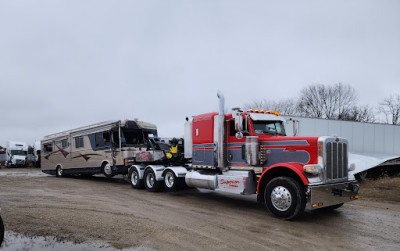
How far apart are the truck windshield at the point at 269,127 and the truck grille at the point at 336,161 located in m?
1.67

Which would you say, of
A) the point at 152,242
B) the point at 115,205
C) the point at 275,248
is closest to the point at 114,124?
the point at 115,205

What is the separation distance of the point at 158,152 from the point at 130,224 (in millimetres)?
5854

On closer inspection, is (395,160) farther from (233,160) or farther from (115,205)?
(115,205)

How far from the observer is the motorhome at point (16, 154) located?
38875 mm

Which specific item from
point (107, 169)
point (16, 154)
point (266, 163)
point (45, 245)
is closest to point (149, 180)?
point (107, 169)

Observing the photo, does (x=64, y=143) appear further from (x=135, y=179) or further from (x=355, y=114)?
(x=355, y=114)

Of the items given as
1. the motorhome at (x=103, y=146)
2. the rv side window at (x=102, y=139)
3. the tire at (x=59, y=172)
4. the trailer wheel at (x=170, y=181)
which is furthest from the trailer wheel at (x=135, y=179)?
the tire at (x=59, y=172)

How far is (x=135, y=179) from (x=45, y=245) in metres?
7.89

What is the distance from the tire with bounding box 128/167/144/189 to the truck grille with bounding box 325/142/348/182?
26.7 feet

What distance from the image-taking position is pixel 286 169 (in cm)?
753

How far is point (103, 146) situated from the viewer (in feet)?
52.3

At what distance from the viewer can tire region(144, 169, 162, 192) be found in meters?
11.8

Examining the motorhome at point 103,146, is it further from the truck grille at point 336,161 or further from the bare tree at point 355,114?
the bare tree at point 355,114

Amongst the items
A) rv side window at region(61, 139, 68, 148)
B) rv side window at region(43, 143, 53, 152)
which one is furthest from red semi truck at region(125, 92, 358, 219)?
rv side window at region(43, 143, 53, 152)
